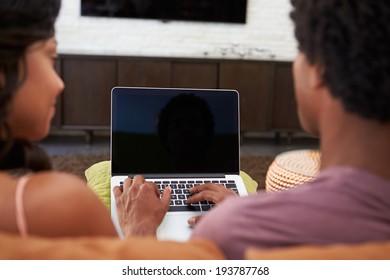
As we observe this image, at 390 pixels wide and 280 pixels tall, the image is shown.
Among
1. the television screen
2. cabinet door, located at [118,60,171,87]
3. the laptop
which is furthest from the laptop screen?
the television screen

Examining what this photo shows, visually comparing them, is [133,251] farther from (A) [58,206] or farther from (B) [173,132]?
(B) [173,132]

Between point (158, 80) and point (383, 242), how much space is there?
145 inches

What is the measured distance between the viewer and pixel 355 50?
59cm

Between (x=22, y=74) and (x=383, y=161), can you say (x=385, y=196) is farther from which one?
(x=22, y=74)

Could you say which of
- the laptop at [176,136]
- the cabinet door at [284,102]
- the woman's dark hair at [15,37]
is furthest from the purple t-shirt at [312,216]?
the cabinet door at [284,102]

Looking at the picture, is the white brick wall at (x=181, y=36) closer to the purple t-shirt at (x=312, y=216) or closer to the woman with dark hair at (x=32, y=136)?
the woman with dark hair at (x=32, y=136)

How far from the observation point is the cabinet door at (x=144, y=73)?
13.6 ft

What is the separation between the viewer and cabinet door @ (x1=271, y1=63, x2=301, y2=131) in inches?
170

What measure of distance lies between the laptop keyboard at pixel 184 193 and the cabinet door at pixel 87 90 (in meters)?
2.91

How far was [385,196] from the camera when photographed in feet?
2.03

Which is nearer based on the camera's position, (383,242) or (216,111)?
(383,242)

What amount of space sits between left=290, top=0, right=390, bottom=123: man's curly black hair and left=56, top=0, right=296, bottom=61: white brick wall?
12.4ft
